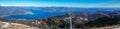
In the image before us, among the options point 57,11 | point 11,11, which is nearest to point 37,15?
point 57,11

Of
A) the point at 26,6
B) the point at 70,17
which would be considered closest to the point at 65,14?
the point at 70,17

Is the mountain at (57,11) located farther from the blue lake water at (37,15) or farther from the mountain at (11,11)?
the mountain at (11,11)

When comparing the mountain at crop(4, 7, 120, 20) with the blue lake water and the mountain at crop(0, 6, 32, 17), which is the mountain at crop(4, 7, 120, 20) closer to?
the blue lake water

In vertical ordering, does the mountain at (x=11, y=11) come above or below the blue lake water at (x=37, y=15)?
above

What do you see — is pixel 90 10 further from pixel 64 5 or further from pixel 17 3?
pixel 17 3

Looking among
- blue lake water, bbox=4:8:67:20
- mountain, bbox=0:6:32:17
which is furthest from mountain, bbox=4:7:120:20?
mountain, bbox=0:6:32:17

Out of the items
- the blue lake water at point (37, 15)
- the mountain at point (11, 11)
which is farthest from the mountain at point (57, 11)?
the mountain at point (11, 11)

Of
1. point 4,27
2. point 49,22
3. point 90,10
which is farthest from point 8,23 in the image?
point 90,10

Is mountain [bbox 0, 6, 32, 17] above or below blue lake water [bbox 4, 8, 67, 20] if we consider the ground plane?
above

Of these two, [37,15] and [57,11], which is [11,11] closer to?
[37,15]

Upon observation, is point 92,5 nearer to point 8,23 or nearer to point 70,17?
point 70,17
